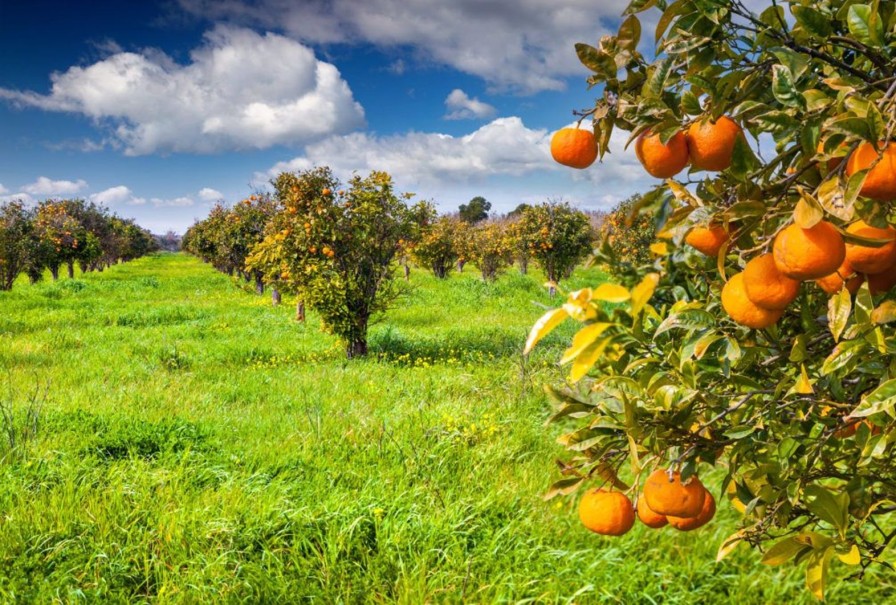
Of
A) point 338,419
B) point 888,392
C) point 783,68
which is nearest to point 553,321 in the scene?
point 783,68

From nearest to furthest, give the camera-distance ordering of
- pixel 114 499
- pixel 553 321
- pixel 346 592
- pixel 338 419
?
pixel 553 321 < pixel 346 592 < pixel 114 499 < pixel 338 419

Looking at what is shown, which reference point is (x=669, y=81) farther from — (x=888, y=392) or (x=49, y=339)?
(x=49, y=339)

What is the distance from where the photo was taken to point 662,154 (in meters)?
1.03

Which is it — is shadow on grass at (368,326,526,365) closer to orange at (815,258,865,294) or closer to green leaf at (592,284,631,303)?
A: orange at (815,258,865,294)

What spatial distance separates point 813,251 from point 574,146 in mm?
545

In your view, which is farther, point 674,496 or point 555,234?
point 555,234

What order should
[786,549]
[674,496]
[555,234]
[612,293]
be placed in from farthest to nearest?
1. [555,234]
2. [786,549]
3. [674,496]
4. [612,293]

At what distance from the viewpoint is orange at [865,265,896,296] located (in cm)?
105

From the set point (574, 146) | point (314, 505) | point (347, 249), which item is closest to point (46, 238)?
point (347, 249)

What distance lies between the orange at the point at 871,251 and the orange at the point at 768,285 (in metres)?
0.11

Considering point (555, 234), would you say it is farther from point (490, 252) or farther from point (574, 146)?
point (574, 146)

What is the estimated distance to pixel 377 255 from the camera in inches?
347

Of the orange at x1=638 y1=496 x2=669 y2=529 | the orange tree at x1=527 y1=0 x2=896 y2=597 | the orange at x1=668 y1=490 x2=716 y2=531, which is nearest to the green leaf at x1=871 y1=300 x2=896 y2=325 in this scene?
the orange tree at x1=527 y1=0 x2=896 y2=597

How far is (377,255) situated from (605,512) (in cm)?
777
